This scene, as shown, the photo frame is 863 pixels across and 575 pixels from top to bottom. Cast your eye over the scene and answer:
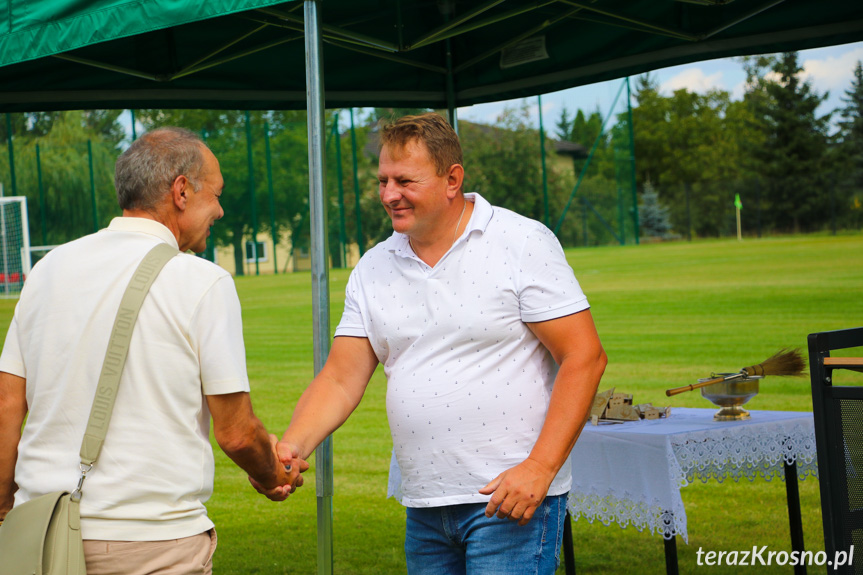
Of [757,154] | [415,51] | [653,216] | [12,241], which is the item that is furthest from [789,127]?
[415,51]

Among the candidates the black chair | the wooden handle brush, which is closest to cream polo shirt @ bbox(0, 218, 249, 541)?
the black chair

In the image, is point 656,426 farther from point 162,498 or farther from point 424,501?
point 162,498

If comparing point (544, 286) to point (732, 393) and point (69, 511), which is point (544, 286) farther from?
point (732, 393)

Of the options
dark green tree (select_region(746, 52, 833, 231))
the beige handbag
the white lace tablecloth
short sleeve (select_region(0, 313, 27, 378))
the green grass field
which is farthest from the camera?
dark green tree (select_region(746, 52, 833, 231))

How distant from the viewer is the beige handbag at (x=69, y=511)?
190cm

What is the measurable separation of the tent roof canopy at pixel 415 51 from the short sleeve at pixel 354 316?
4.90ft

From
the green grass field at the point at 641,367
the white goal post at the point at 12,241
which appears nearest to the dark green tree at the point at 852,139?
the green grass field at the point at 641,367

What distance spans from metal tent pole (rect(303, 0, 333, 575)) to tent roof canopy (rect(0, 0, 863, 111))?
676 mm

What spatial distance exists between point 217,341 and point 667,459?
2.16m

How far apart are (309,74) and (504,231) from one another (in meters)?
1.03

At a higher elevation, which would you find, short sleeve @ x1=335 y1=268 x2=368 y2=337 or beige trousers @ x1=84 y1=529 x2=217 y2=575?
short sleeve @ x1=335 y1=268 x2=368 y2=337

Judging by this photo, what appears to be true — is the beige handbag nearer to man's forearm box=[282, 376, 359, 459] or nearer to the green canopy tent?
man's forearm box=[282, 376, 359, 459]

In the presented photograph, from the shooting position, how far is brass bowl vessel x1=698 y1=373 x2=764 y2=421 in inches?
156

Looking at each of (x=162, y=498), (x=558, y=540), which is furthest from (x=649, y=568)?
(x=162, y=498)
